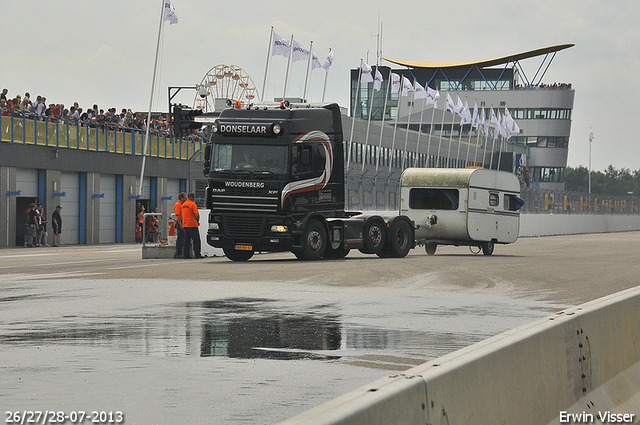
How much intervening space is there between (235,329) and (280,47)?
43.1 metres

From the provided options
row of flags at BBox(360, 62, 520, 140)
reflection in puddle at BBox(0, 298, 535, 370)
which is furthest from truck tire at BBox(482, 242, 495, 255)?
row of flags at BBox(360, 62, 520, 140)

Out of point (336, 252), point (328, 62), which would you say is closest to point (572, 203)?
point (328, 62)

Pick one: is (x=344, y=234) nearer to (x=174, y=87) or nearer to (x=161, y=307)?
(x=161, y=307)

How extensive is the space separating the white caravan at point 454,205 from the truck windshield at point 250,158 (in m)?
8.72

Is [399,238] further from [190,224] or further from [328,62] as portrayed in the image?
[328,62]

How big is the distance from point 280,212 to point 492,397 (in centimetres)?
Answer: 1991

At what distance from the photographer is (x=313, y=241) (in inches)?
1031

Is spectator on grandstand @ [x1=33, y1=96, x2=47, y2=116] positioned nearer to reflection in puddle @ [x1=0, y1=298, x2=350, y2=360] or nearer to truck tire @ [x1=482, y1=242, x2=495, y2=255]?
truck tire @ [x1=482, y1=242, x2=495, y2=255]

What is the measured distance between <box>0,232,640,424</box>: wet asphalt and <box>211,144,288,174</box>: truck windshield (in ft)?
10.5

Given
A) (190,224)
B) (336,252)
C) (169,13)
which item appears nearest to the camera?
(336,252)

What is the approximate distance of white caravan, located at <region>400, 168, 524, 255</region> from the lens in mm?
31750

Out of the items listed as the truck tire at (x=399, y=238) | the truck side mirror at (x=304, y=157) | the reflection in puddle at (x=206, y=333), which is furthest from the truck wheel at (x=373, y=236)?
the reflection in puddle at (x=206, y=333)

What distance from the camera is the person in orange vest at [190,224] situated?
1085 inches

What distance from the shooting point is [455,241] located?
105ft
